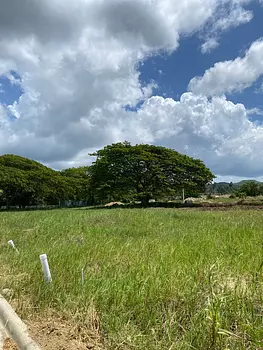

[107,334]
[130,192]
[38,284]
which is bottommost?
[107,334]

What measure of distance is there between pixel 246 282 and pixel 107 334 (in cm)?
186

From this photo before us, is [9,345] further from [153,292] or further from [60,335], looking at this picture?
[153,292]

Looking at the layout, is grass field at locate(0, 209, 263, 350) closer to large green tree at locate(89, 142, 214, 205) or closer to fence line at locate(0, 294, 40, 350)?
fence line at locate(0, 294, 40, 350)

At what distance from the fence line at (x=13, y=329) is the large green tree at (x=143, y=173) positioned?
2835 cm

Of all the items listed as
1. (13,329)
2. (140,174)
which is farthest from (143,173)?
(13,329)

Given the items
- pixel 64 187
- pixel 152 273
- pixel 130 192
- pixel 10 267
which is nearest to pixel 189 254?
pixel 152 273

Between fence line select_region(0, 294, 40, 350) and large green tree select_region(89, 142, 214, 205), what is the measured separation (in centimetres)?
2835

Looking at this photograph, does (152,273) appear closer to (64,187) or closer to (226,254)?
(226,254)

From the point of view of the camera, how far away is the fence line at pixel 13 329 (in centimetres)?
300

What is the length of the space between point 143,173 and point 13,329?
98.9 ft

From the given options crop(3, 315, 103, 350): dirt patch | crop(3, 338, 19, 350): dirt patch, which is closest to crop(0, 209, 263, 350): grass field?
crop(3, 315, 103, 350): dirt patch

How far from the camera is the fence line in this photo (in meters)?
3.00

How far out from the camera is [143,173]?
3325 cm

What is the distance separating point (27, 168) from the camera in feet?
136
